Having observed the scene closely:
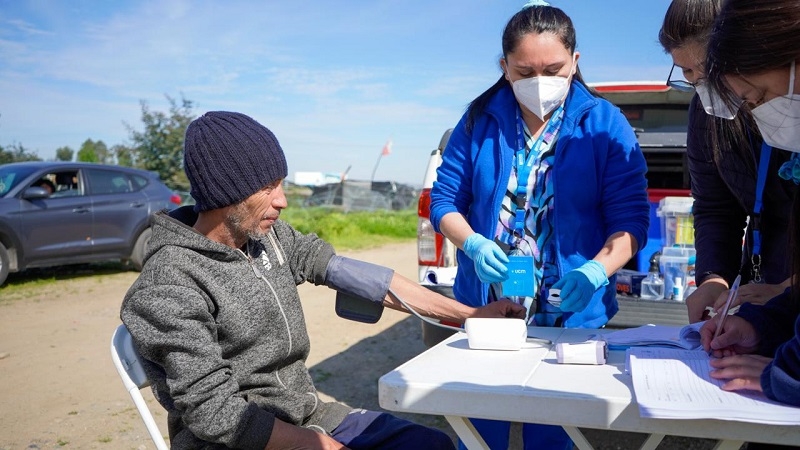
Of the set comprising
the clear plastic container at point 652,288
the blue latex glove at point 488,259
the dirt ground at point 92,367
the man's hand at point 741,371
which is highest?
the blue latex glove at point 488,259

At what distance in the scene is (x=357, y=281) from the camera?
2273 millimetres

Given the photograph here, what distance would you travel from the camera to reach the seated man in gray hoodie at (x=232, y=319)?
1.70 metres

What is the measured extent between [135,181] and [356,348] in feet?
18.3

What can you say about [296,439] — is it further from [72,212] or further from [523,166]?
[72,212]

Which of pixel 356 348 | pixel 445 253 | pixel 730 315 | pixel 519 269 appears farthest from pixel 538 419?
pixel 356 348

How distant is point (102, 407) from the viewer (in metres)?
4.20

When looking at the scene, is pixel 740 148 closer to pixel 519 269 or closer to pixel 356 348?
pixel 519 269

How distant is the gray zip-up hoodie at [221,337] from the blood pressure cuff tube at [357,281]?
5.5 inches

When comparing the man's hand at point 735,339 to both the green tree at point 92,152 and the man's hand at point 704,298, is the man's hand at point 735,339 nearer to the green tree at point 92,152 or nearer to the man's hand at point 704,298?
the man's hand at point 704,298

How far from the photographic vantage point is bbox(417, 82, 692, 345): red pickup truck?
3.70 metres

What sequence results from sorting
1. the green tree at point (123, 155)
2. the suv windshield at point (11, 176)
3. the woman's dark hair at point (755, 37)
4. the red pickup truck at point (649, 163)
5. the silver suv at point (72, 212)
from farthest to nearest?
the green tree at point (123, 155)
the suv windshield at point (11, 176)
the silver suv at point (72, 212)
the red pickup truck at point (649, 163)
the woman's dark hair at point (755, 37)

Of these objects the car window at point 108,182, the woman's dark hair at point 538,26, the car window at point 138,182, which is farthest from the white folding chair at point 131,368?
the car window at point 138,182

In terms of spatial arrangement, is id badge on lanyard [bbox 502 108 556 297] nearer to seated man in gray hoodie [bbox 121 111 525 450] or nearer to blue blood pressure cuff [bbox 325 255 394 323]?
blue blood pressure cuff [bbox 325 255 394 323]

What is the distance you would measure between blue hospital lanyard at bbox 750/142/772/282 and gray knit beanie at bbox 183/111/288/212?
1.31 meters
